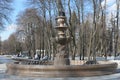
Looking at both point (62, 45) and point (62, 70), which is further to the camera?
point (62, 45)

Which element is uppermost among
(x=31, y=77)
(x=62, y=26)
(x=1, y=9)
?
(x=1, y=9)

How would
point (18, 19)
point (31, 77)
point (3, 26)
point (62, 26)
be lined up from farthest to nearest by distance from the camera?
1. point (18, 19)
2. point (3, 26)
3. point (62, 26)
4. point (31, 77)

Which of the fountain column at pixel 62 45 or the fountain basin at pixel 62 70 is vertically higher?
the fountain column at pixel 62 45

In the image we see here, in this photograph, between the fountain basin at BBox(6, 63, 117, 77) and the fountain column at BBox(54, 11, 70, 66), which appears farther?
the fountain column at BBox(54, 11, 70, 66)

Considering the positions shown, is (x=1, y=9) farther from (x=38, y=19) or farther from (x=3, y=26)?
(x=38, y=19)

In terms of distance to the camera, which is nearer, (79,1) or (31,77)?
(31,77)

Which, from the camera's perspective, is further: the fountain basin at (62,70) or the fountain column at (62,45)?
the fountain column at (62,45)

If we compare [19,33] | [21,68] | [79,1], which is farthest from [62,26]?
[19,33]

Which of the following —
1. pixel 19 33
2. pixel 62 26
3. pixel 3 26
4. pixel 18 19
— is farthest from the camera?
pixel 19 33

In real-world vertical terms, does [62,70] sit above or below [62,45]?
below

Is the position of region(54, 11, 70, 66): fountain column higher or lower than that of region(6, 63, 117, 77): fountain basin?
higher

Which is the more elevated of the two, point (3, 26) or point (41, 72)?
point (3, 26)

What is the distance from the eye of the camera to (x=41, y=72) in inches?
755

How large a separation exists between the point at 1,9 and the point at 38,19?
11.0 m
